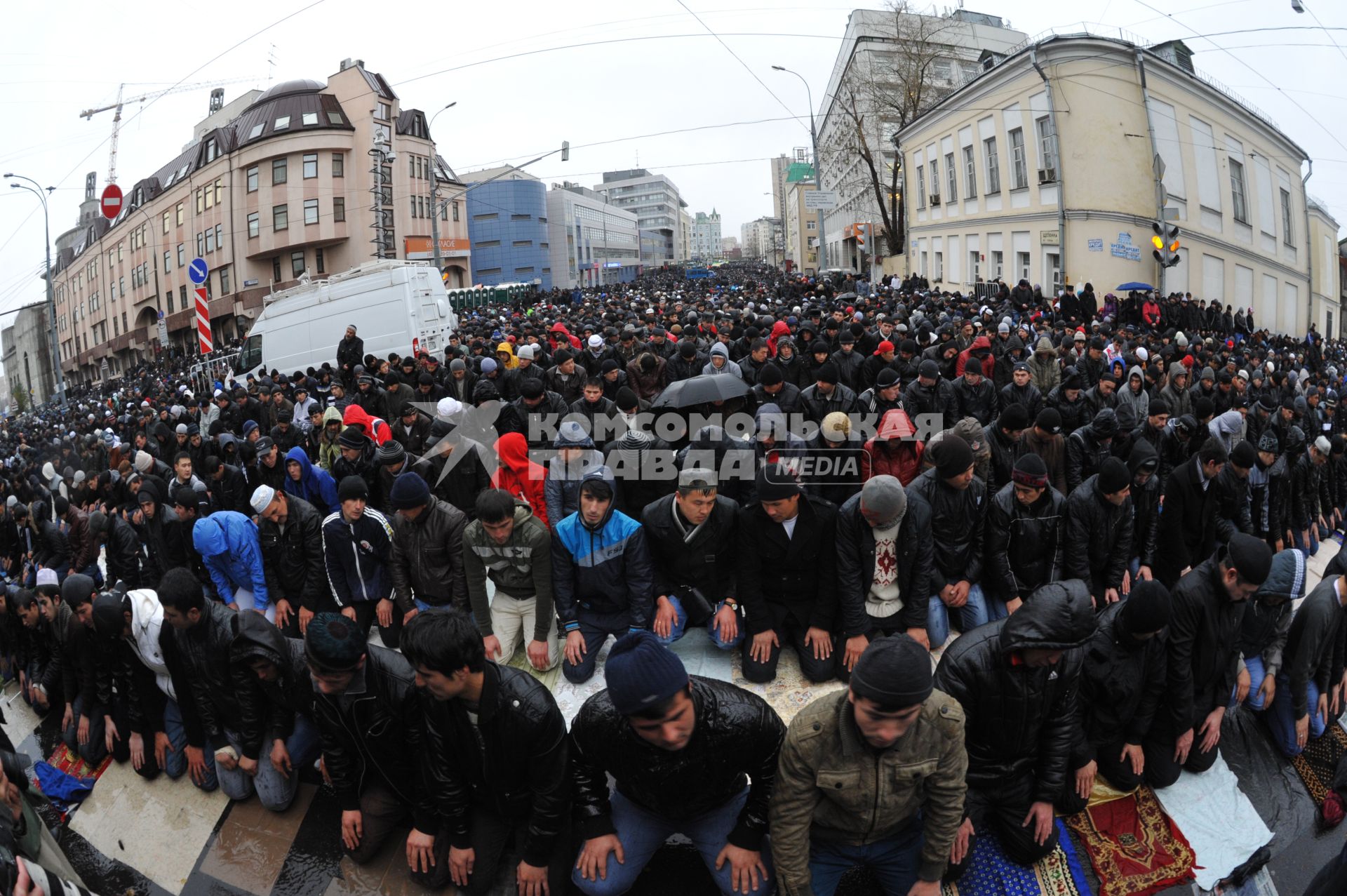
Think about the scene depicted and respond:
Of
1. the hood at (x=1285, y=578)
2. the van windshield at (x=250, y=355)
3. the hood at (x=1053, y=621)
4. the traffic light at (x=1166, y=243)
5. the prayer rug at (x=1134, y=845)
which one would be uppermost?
the traffic light at (x=1166, y=243)

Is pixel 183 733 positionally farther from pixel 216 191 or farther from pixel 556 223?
pixel 556 223

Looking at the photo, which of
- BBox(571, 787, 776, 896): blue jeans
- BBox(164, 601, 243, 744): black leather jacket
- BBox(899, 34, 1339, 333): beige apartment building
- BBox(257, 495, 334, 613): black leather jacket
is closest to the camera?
BBox(571, 787, 776, 896): blue jeans

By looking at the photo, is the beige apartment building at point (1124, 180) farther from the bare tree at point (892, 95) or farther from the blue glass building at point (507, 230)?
the blue glass building at point (507, 230)

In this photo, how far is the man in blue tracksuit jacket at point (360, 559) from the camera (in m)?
4.84

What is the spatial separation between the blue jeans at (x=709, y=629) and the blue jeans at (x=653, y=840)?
1.41m

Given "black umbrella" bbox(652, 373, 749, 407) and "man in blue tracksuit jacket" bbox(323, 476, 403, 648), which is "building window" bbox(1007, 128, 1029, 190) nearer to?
"black umbrella" bbox(652, 373, 749, 407)

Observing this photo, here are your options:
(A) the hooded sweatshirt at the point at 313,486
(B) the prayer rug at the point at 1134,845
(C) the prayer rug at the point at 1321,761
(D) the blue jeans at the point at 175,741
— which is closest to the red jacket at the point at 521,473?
(A) the hooded sweatshirt at the point at 313,486

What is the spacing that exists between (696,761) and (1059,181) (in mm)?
24419

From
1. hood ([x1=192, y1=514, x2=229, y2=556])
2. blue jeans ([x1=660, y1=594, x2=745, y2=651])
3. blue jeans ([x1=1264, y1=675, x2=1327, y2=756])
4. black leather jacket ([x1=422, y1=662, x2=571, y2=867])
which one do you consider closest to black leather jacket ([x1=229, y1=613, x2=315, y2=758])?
black leather jacket ([x1=422, y1=662, x2=571, y2=867])

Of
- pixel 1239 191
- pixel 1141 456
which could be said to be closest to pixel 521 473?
pixel 1141 456

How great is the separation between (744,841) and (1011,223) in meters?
26.8

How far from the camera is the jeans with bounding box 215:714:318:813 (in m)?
4.04

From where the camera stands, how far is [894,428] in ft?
18.2

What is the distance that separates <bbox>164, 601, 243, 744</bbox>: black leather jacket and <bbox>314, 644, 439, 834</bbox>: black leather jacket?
893 mm
